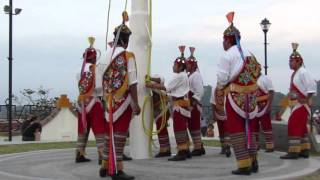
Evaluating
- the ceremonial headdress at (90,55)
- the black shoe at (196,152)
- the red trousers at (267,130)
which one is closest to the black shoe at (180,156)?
the black shoe at (196,152)

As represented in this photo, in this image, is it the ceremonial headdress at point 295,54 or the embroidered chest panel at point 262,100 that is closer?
the ceremonial headdress at point 295,54

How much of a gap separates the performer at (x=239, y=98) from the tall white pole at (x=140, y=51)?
2.32 meters

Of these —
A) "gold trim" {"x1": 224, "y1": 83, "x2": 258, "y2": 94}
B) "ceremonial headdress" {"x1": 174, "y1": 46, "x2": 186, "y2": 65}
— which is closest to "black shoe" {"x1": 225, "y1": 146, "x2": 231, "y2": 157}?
"ceremonial headdress" {"x1": 174, "y1": 46, "x2": 186, "y2": 65}

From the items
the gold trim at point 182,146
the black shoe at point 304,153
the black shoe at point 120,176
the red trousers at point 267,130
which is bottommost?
the black shoe at point 120,176

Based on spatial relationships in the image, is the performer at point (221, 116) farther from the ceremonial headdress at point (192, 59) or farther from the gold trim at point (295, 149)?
the gold trim at point (295, 149)

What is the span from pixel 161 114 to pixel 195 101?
2.53 ft

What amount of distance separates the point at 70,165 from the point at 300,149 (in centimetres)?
419

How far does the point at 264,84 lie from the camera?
11836 mm

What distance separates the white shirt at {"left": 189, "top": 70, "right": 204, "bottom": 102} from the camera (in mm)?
10844

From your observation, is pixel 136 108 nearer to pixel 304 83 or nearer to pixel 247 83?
pixel 247 83

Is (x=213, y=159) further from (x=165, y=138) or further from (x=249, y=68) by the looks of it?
(x=249, y=68)

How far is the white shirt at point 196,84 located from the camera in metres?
10.8

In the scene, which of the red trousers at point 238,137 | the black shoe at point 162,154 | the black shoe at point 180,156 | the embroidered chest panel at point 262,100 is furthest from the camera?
the embroidered chest panel at point 262,100

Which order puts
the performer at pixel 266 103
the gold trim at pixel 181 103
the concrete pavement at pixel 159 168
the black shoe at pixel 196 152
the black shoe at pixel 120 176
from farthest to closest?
1. the performer at pixel 266 103
2. the black shoe at pixel 196 152
3. the gold trim at pixel 181 103
4. the concrete pavement at pixel 159 168
5. the black shoe at pixel 120 176
